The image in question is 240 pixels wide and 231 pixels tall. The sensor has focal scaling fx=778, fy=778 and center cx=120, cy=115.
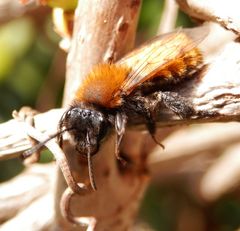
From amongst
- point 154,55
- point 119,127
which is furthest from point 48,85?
point 119,127

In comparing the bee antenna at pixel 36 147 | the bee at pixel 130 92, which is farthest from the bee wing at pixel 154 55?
the bee antenna at pixel 36 147

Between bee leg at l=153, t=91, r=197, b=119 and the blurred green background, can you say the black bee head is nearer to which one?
bee leg at l=153, t=91, r=197, b=119

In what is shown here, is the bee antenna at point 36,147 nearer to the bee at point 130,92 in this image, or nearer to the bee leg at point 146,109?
the bee at point 130,92

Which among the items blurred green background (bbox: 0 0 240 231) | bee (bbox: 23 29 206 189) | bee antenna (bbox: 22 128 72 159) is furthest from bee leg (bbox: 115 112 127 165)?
blurred green background (bbox: 0 0 240 231)

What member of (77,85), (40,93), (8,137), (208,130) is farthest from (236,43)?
(40,93)

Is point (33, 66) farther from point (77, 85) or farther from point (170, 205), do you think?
point (77, 85)

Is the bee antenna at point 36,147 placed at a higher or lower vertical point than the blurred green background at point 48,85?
higher
